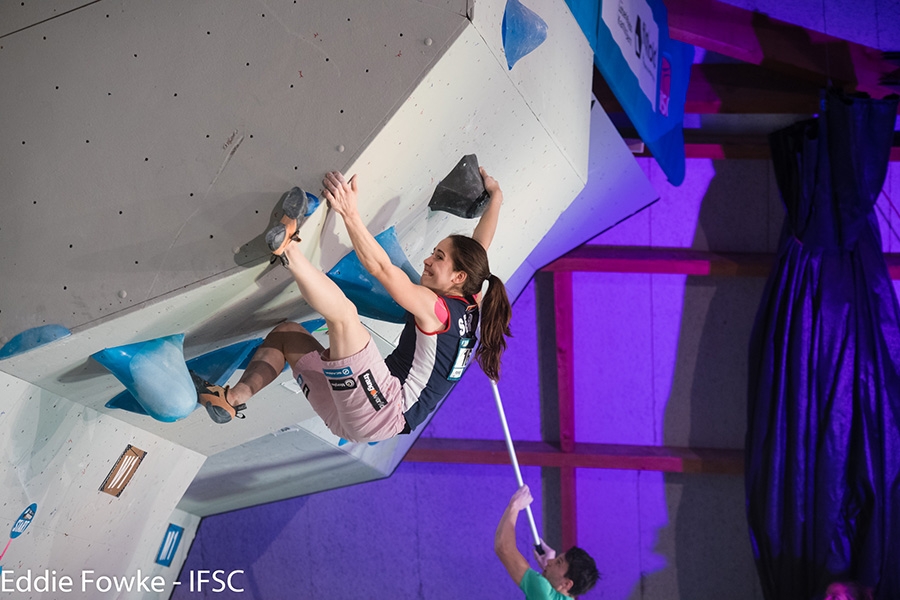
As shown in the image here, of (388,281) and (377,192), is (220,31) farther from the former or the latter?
(388,281)

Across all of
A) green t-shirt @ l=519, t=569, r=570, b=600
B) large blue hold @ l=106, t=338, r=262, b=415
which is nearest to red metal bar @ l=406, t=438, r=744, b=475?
green t-shirt @ l=519, t=569, r=570, b=600

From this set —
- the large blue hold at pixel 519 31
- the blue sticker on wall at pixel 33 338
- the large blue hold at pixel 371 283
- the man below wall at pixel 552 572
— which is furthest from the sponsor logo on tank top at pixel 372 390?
the man below wall at pixel 552 572

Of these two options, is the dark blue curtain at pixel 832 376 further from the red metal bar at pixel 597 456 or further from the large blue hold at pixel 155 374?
the large blue hold at pixel 155 374

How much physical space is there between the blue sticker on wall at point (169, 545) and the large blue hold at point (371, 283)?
2566 mm

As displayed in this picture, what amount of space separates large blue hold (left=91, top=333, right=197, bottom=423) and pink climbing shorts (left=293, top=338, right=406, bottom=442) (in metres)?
0.36

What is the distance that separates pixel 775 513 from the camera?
13.3ft

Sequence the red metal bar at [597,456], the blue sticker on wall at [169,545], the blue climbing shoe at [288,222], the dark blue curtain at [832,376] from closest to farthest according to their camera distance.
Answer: the blue climbing shoe at [288,222] → the dark blue curtain at [832,376] → the blue sticker on wall at [169,545] → the red metal bar at [597,456]

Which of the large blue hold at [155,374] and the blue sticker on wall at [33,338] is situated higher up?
the blue sticker on wall at [33,338]

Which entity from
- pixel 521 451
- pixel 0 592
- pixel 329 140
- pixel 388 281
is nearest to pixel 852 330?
pixel 521 451

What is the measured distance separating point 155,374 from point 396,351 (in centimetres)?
67

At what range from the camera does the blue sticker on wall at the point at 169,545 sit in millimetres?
4328

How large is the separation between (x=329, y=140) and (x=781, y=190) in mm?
2985

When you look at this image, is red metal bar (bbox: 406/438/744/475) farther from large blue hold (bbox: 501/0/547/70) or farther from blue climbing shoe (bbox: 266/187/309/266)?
blue climbing shoe (bbox: 266/187/309/266)

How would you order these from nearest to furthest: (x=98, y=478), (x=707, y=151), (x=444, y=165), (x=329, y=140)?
(x=329, y=140), (x=444, y=165), (x=98, y=478), (x=707, y=151)
